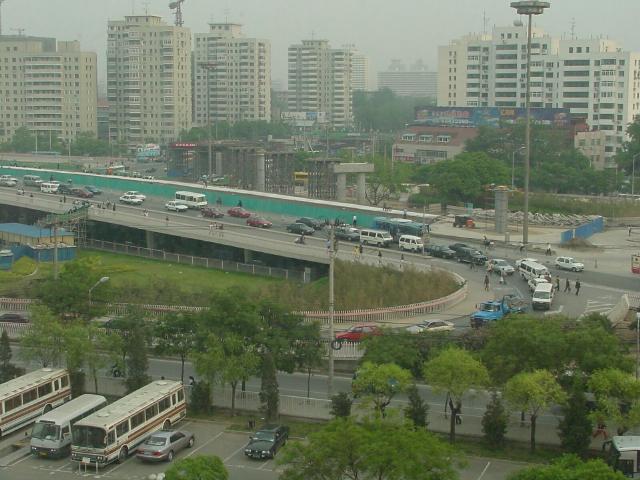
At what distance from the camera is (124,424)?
1770 centimetres

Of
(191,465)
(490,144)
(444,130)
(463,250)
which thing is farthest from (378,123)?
(191,465)

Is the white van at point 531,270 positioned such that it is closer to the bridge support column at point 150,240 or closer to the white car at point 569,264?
the white car at point 569,264

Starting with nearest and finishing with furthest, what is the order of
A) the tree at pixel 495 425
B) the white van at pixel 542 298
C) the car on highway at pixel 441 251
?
the tree at pixel 495 425 → the white van at pixel 542 298 → the car on highway at pixel 441 251

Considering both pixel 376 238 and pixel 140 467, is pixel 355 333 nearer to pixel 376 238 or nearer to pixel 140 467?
pixel 140 467

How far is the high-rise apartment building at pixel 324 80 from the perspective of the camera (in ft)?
431

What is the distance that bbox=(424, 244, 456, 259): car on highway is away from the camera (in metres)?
35.2

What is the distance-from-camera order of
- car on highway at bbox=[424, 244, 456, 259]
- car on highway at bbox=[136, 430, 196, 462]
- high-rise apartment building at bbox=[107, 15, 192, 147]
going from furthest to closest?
high-rise apartment building at bbox=[107, 15, 192, 147] → car on highway at bbox=[424, 244, 456, 259] → car on highway at bbox=[136, 430, 196, 462]

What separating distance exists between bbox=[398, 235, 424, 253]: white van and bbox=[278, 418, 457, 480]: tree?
21.7 meters

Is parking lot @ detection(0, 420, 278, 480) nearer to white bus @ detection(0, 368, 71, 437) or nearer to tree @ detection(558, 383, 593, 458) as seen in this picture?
white bus @ detection(0, 368, 71, 437)

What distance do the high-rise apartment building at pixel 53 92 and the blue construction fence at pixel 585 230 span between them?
63.9m

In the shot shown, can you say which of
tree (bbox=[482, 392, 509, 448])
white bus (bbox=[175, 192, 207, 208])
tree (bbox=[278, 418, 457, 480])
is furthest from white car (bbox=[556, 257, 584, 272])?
tree (bbox=[278, 418, 457, 480])

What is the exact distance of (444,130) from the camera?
2891 inches

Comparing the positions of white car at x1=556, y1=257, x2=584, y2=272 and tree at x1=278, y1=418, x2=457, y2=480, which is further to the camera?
white car at x1=556, y1=257, x2=584, y2=272

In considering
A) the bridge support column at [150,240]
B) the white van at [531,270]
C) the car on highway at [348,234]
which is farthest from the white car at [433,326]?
the bridge support column at [150,240]
